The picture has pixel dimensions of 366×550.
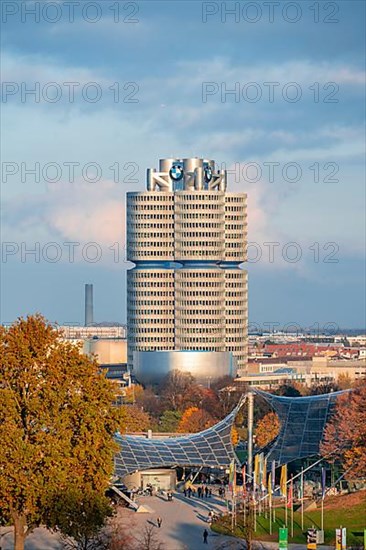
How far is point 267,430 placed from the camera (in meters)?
139

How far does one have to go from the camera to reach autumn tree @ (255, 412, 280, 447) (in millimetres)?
133125

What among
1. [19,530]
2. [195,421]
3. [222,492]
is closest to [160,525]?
[222,492]

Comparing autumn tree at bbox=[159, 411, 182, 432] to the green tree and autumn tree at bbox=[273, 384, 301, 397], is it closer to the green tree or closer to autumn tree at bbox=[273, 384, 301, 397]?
autumn tree at bbox=[273, 384, 301, 397]

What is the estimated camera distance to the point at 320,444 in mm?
111938

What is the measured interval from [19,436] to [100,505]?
173 inches

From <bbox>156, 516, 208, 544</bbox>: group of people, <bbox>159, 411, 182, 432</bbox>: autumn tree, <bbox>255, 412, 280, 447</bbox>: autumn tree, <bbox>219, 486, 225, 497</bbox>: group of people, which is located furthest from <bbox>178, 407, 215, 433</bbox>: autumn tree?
<bbox>156, 516, 208, 544</bbox>: group of people

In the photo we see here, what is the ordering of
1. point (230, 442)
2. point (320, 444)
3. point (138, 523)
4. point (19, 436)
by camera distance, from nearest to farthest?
1. point (19, 436)
2. point (138, 523)
3. point (320, 444)
4. point (230, 442)

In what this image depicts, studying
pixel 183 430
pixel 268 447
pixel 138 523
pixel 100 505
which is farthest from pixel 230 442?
pixel 100 505

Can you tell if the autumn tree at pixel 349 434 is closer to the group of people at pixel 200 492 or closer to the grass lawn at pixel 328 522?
the grass lawn at pixel 328 522

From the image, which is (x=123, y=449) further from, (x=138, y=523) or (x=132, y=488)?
(x=138, y=523)

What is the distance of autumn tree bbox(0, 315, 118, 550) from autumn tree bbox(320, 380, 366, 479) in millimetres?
37571

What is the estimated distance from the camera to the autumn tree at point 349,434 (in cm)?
10094

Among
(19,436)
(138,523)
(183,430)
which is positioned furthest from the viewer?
(183,430)

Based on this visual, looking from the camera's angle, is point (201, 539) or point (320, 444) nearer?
point (201, 539)
